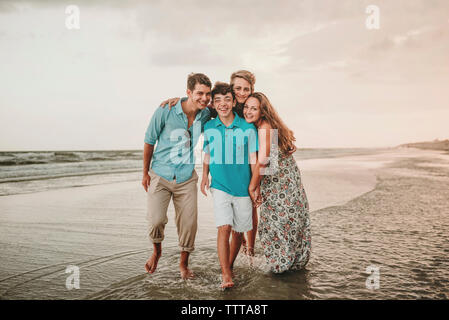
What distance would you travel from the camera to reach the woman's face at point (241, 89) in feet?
12.1

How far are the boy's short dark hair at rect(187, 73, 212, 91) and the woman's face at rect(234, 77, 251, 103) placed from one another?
332 millimetres

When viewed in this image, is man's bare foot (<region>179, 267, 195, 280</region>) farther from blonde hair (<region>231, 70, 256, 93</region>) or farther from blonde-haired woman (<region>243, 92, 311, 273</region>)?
blonde hair (<region>231, 70, 256, 93</region>)

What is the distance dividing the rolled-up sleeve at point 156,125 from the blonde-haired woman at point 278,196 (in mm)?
963

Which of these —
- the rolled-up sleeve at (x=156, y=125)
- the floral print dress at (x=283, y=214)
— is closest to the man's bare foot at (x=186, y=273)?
the floral print dress at (x=283, y=214)

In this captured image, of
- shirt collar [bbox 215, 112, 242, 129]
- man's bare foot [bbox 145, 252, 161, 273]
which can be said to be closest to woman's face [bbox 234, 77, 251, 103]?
shirt collar [bbox 215, 112, 242, 129]

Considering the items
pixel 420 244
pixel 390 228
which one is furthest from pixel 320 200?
pixel 420 244

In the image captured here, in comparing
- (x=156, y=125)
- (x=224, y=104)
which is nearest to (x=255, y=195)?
(x=224, y=104)

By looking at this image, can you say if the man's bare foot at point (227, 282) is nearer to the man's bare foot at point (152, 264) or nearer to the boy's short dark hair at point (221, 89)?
the man's bare foot at point (152, 264)

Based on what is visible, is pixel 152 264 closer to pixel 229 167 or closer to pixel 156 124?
pixel 229 167

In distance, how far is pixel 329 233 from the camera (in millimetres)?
5074

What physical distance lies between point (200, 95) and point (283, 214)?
5.44 feet

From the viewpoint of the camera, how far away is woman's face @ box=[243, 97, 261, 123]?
11.5 feet
